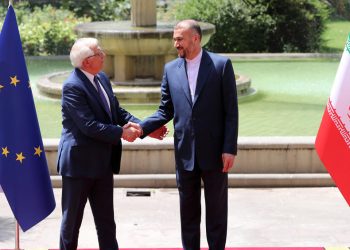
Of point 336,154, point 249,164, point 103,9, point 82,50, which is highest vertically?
point 82,50

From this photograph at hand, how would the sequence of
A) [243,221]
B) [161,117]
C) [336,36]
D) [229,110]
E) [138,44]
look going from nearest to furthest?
[229,110]
[161,117]
[243,221]
[138,44]
[336,36]

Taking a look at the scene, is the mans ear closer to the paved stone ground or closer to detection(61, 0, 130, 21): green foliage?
the paved stone ground

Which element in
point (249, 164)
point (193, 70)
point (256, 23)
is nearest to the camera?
point (193, 70)

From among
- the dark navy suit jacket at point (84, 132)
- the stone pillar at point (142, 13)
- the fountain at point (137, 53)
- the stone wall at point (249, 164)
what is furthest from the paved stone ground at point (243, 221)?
the stone pillar at point (142, 13)

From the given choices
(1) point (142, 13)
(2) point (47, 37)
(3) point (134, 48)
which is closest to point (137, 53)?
(3) point (134, 48)

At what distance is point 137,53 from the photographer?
12594 mm

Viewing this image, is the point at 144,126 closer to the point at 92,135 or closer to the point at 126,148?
the point at 92,135

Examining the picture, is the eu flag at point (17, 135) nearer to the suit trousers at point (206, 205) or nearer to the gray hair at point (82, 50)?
the gray hair at point (82, 50)

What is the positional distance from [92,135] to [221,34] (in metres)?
14.1

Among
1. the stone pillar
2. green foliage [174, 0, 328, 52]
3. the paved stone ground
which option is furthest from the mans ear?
green foliage [174, 0, 328, 52]

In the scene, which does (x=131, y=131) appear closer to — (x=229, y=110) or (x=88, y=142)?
(x=88, y=142)

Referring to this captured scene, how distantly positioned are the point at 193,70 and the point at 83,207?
4.28ft

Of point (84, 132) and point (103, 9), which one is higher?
point (84, 132)

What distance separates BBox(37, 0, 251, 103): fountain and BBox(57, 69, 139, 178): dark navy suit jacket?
5914 mm
